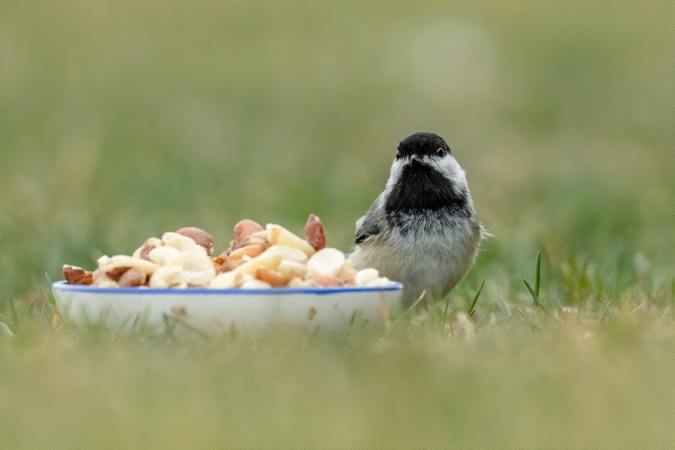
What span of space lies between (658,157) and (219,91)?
11.8 ft

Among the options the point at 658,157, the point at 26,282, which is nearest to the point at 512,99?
the point at 658,157

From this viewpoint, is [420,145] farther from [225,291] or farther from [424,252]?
[225,291]

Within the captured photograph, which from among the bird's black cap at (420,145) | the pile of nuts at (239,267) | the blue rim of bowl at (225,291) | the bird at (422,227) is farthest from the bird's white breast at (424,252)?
the blue rim of bowl at (225,291)

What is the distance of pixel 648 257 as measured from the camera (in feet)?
15.7

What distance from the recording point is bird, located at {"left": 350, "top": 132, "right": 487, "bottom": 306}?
12.9 feet

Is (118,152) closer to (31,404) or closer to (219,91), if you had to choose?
(219,91)

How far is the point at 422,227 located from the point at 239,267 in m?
1.00

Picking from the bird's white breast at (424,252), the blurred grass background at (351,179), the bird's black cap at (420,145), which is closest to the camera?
the blurred grass background at (351,179)

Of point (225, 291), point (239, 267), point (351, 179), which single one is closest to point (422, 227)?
point (239, 267)

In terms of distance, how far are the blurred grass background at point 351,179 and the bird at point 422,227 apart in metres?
0.21

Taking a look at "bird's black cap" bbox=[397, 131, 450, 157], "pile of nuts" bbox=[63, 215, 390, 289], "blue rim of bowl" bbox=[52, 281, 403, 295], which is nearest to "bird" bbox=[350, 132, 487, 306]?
"bird's black cap" bbox=[397, 131, 450, 157]

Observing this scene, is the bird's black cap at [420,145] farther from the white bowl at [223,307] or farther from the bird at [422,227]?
the white bowl at [223,307]

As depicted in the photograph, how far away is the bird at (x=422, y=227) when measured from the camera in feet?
12.9

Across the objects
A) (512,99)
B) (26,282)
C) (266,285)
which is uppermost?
(512,99)
